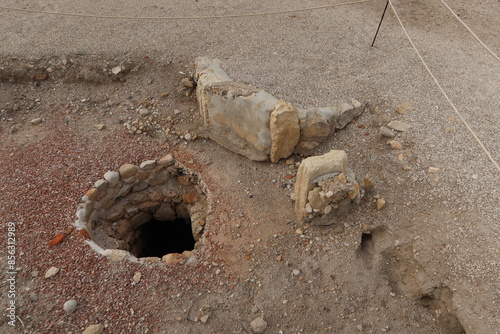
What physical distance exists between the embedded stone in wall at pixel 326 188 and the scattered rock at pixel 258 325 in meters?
1.56

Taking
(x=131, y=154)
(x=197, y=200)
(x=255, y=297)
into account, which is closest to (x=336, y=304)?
(x=255, y=297)

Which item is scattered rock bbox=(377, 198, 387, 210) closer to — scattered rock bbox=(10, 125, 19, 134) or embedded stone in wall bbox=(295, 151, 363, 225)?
embedded stone in wall bbox=(295, 151, 363, 225)

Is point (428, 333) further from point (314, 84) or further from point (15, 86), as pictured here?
point (15, 86)

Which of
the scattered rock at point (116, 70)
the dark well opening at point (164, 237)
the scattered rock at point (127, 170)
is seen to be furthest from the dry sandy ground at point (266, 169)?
the dark well opening at point (164, 237)

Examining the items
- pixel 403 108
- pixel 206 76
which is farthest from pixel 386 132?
pixel 206 76

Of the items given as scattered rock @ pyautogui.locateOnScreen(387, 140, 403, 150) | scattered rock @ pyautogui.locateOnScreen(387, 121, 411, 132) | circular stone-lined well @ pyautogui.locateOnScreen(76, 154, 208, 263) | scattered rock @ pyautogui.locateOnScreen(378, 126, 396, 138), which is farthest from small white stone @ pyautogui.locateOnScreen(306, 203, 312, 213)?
scattered rock @ pyautogui.locateOnScreen(387, 121, 411, 132)

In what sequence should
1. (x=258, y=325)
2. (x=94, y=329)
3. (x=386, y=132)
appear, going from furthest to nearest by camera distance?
(x=386, y=132), (x=258, y=325), (x=94, y=329)

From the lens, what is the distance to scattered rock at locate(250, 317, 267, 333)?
4223 mm

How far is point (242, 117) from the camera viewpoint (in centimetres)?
592

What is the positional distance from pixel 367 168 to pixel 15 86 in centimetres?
733

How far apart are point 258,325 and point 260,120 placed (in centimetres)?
305

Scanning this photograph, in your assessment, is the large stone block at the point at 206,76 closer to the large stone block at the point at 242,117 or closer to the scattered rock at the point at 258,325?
the large stone block at the point at 242,117

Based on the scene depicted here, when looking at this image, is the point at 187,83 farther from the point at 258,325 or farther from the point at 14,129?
the point at 258,325

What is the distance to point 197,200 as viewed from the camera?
245 inches
